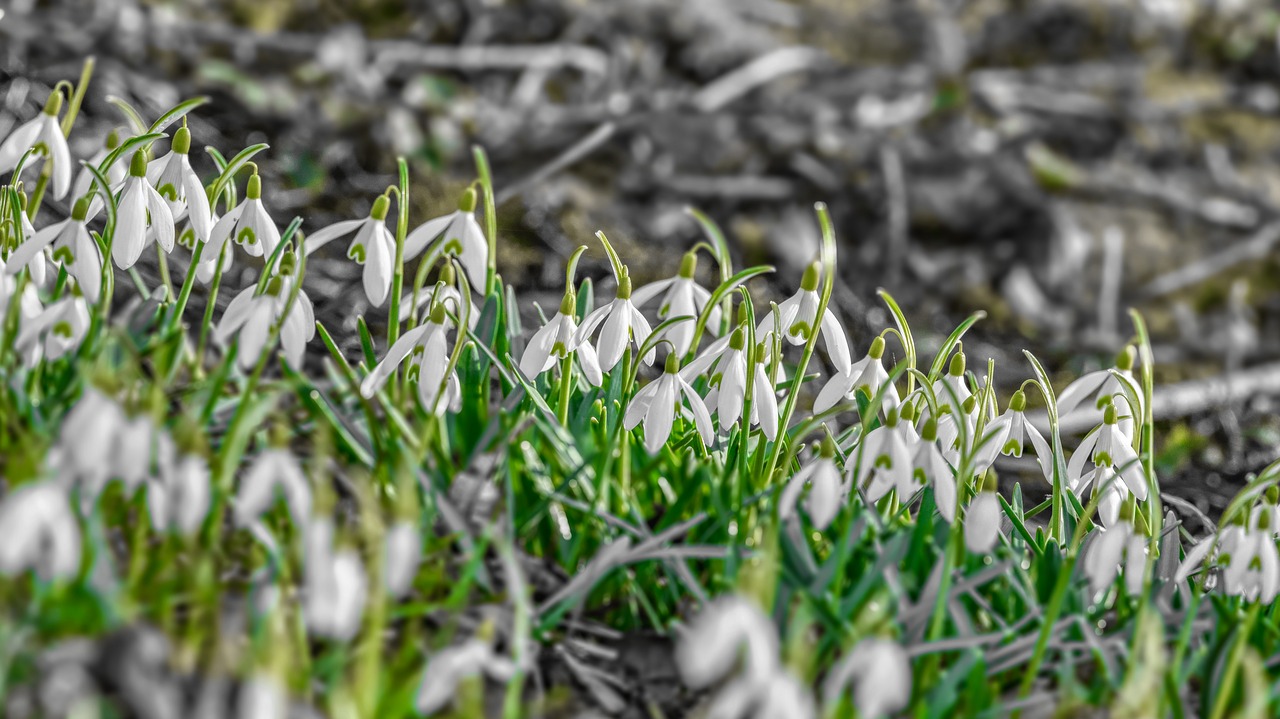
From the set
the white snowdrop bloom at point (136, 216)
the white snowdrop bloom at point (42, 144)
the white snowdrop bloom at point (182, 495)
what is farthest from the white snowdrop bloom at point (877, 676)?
the white snowdrop bloom at point (42, 144)

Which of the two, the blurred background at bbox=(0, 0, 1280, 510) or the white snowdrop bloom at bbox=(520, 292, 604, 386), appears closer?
the white snowdrop bloom at bbox=(520, 292, 604, 386)

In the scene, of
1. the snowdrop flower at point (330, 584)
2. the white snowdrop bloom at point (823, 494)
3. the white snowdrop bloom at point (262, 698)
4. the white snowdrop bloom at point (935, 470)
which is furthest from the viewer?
the white snowdrop bloom at point (935, 470)

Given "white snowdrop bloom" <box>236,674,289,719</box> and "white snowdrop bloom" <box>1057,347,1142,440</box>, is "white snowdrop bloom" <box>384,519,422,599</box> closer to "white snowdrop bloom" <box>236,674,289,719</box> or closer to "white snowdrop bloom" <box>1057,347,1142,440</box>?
"white snowdrop bloom" <box>236,674,289,719</box>

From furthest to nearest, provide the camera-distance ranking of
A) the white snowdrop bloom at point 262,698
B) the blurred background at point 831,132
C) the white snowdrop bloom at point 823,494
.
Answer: the blurred background at point 831,132
the white snowdrop bloom at point 823,494
the white snowdrop bloom at point 262,698

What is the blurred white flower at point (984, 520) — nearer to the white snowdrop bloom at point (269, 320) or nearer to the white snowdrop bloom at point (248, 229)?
the white snowdrop bloom at point (269, 320)

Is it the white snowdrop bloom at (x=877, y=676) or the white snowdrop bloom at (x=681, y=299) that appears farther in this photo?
the white snowdrop bloom at (x=681, y=299)

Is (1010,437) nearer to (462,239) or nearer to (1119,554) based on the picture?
(1119,554)

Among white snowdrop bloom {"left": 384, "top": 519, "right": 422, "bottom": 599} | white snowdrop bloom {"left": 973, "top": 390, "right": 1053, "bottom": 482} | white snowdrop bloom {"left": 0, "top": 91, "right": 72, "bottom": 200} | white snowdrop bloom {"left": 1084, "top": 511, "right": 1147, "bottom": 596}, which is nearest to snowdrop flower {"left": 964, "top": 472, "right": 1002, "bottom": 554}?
white snowdrop bloom {"left": 1084, "top": 511, "right": 1147, "bottom": 596}

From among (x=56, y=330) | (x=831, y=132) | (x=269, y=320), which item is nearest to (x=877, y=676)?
(x=269, y=320)

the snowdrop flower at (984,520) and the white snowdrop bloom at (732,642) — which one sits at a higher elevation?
the white snowdrop bloom at (732,642)

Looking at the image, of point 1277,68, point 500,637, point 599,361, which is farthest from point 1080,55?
point 500,637
